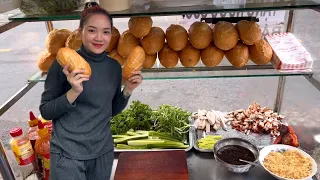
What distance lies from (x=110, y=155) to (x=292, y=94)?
191 cm

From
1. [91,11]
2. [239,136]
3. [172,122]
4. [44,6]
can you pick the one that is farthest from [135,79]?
[239,136]

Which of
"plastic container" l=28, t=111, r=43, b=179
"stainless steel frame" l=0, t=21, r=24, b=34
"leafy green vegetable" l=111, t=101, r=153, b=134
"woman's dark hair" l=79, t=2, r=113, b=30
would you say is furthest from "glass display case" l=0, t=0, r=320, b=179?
"leafy green vegetable" l=111, t=101, r=153, b=134

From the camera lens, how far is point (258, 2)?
163cm

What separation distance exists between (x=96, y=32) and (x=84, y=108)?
49cm

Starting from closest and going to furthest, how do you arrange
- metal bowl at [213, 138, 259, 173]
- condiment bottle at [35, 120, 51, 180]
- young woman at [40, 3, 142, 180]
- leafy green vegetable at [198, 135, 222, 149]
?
young woman at [40, 3, 142, 180] < metal bowl at [213, 138, 259, 173] < condiment bottle at [35, 120, 51, 180] < leafy green vegetable at [198, 135, 222, 149]

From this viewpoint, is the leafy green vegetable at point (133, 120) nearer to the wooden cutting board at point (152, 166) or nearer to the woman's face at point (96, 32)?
the wooden cutting board at point (152, 166)

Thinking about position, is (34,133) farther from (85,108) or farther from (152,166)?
(152,166)

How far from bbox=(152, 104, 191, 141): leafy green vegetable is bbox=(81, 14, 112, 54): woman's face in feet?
3.78

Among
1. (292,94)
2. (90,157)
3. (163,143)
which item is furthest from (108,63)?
(292,94)

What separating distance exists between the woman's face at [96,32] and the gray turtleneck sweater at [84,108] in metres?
0.09

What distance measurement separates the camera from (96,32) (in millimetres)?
1511

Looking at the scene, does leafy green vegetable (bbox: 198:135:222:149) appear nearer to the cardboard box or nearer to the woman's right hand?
the cardboard box

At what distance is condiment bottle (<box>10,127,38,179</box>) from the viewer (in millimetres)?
2080

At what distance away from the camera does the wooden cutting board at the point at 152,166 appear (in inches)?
79.1
